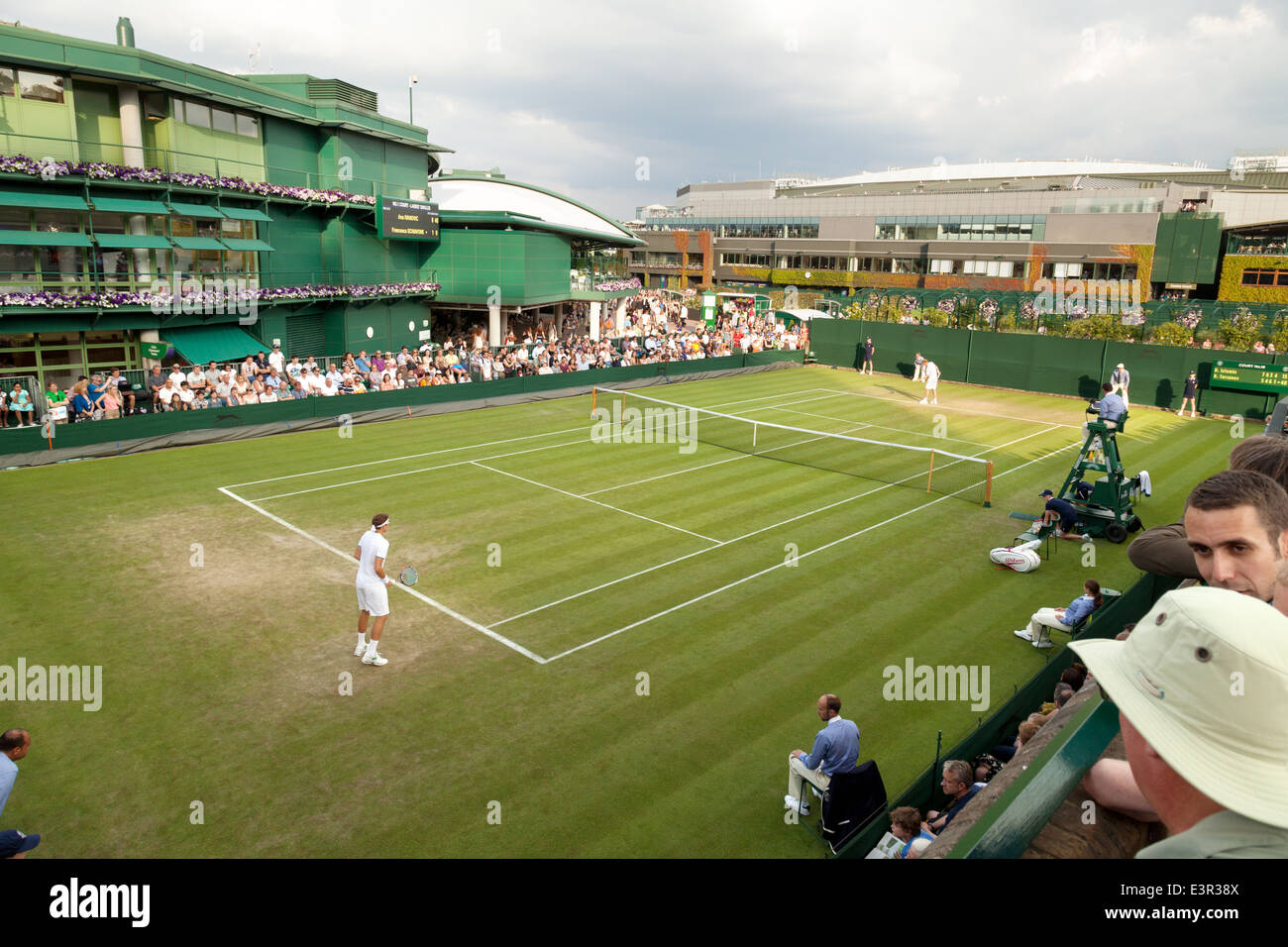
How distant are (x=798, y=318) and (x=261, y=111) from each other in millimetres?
37510

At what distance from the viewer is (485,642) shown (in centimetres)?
1332

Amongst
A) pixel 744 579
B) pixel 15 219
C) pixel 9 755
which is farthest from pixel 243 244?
pixel 9 755

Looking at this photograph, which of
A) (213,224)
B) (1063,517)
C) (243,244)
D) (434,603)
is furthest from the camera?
(243,244)

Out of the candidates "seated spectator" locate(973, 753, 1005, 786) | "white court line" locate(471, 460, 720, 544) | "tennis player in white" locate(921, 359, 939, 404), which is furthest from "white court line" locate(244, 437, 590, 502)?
"seated spectator" locate(973, 753, 1005, 786)

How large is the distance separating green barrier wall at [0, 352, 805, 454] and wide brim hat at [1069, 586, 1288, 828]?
26787 mm

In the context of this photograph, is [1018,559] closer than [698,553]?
Yes

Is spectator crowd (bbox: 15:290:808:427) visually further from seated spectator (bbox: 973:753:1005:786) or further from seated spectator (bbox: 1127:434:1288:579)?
seated spectator (bbox: 1127:434:1288:579)

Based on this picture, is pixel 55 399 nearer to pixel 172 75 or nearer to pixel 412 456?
pixel 412 456

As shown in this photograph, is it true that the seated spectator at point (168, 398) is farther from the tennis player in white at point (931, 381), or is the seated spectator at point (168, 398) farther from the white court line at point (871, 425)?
the tennis player in white at point (931, 381)

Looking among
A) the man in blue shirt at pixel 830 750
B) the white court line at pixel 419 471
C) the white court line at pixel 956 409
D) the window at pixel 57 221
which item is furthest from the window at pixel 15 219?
the white court line at pixel 956 409

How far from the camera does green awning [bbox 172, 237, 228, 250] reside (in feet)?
101

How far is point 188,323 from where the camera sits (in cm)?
3250

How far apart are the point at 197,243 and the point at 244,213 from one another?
8.84ft
